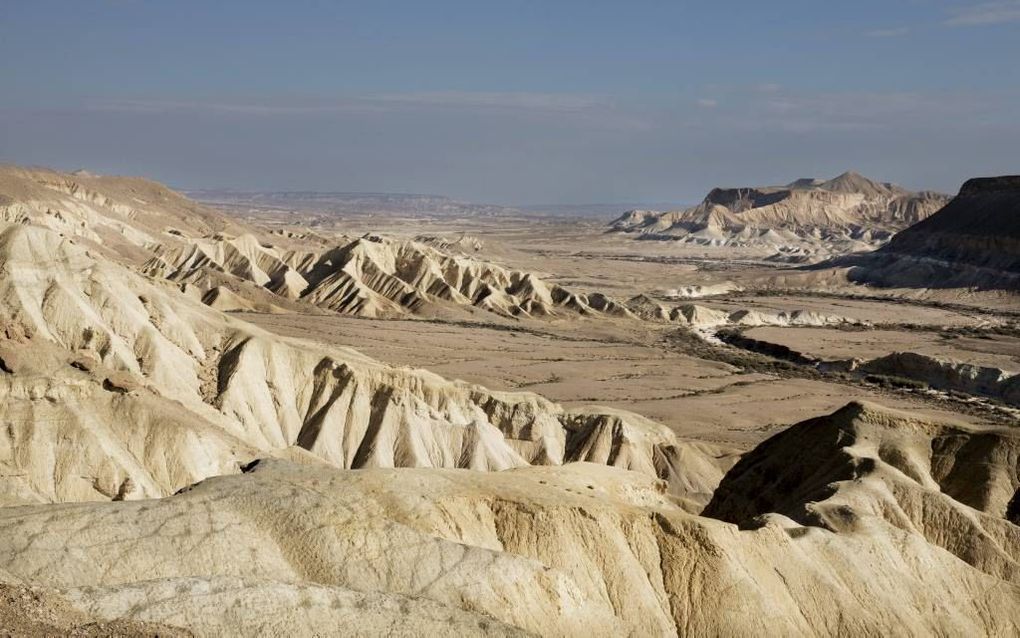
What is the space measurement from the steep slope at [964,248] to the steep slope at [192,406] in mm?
102541

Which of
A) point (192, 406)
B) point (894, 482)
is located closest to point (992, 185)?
point (894, 482)

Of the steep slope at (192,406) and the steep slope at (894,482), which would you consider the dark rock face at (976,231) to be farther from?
the steep slope at (894,482)

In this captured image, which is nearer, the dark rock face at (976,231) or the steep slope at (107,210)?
the steep slope at (107,210)

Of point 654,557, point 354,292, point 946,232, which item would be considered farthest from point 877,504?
point 946,232

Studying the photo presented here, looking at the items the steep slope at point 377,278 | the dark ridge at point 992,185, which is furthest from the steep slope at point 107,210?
the dark ridge at point 992,185

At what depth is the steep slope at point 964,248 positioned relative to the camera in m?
142

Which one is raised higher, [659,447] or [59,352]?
[59,352]

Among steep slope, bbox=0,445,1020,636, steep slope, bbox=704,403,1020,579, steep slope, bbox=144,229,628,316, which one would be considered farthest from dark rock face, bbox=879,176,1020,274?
steep slope, bbox=0,445,1020,636

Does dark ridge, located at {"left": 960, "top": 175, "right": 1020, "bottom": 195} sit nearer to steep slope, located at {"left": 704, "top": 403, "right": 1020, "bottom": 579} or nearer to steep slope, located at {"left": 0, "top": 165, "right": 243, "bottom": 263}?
steep slope, located at {"left": 0, "top": 165, "right": 243, "bottom": 263}

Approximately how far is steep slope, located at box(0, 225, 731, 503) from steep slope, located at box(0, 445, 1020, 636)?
28.1 feet

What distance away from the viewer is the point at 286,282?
377 ft

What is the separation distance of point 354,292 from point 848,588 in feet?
287

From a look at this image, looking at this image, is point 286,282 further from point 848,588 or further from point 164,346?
point 848,588

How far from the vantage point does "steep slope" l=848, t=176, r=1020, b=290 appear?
142000 millimetres
